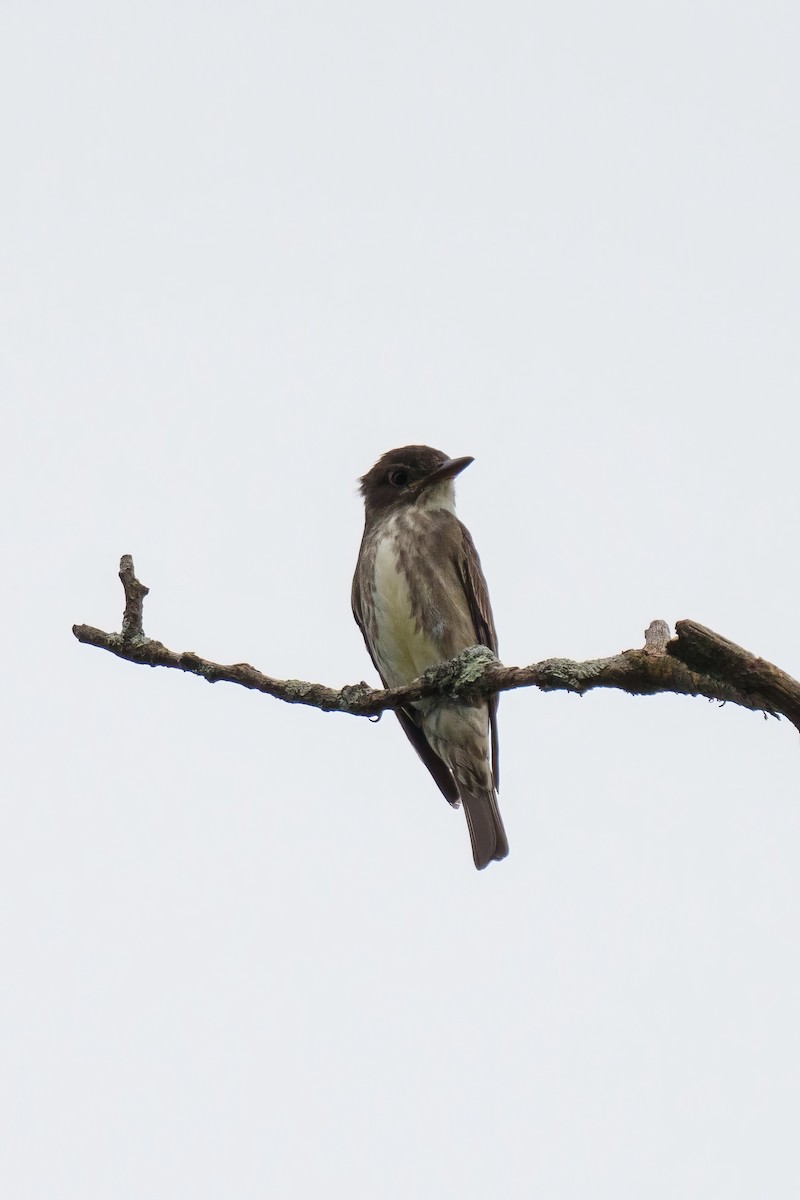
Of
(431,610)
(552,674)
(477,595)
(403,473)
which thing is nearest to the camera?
(552,674)

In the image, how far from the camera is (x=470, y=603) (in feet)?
26.8

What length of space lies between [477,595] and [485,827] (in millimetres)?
1466

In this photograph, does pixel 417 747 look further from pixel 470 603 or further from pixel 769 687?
pixel 769 687

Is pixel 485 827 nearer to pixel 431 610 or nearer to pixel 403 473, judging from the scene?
pixel 431 610

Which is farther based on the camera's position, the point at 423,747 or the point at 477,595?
the point at 423,747

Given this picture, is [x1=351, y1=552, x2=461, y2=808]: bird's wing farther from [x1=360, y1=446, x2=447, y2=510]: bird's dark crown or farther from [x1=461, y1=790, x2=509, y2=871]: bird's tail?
[x1=360, y1=446, x2=447, y2=510]: bird's dark crown

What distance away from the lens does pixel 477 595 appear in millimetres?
8203

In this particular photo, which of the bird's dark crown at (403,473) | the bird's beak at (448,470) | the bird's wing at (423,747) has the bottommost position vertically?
the bird's wing at (423,747)

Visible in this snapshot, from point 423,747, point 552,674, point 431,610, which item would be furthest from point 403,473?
point 552,674

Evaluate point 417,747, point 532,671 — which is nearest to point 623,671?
point 532,671

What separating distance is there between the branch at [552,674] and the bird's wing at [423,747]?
7.40ft

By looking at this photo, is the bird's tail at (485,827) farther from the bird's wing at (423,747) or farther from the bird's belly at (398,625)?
the bird's belly at (398,625)

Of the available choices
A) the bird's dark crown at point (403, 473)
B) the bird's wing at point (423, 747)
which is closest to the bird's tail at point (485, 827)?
the bird's wing at point (423, 747)

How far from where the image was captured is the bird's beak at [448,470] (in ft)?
26.6
